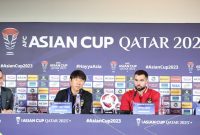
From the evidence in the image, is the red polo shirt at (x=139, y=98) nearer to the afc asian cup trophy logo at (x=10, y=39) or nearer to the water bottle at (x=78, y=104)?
the water bottle at (x=78, y=104)

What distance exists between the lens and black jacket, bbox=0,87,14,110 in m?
4.27

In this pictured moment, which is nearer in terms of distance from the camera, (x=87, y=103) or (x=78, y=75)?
(x=87, y=103)

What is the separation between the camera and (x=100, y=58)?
177 inches

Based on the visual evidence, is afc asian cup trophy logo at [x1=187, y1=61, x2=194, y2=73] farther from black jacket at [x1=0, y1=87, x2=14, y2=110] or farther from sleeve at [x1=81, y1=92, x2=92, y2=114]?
black jacket at [x1=0, y1=87, x2=14, y2=110]

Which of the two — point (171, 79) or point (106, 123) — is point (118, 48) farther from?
point (106, 123)

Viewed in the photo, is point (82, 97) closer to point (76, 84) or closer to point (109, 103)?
point (76, 84)

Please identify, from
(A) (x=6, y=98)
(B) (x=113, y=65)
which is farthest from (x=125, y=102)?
(A) (x=6, y=98)

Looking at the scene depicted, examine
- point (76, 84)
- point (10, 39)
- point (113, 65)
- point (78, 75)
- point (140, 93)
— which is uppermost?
point (10, 39)

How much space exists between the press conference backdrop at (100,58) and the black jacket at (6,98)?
0.09m

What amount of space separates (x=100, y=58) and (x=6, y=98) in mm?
1263

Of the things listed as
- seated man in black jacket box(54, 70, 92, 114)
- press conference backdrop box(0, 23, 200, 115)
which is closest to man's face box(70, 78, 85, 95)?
seated man in black jacket box(54, 70, 92, 114)

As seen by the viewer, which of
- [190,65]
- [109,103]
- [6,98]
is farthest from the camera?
[190,65]

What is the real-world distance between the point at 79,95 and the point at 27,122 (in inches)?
46.9

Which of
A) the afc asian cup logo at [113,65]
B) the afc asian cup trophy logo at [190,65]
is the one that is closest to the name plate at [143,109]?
the afc asian cup logo at [113,65]
